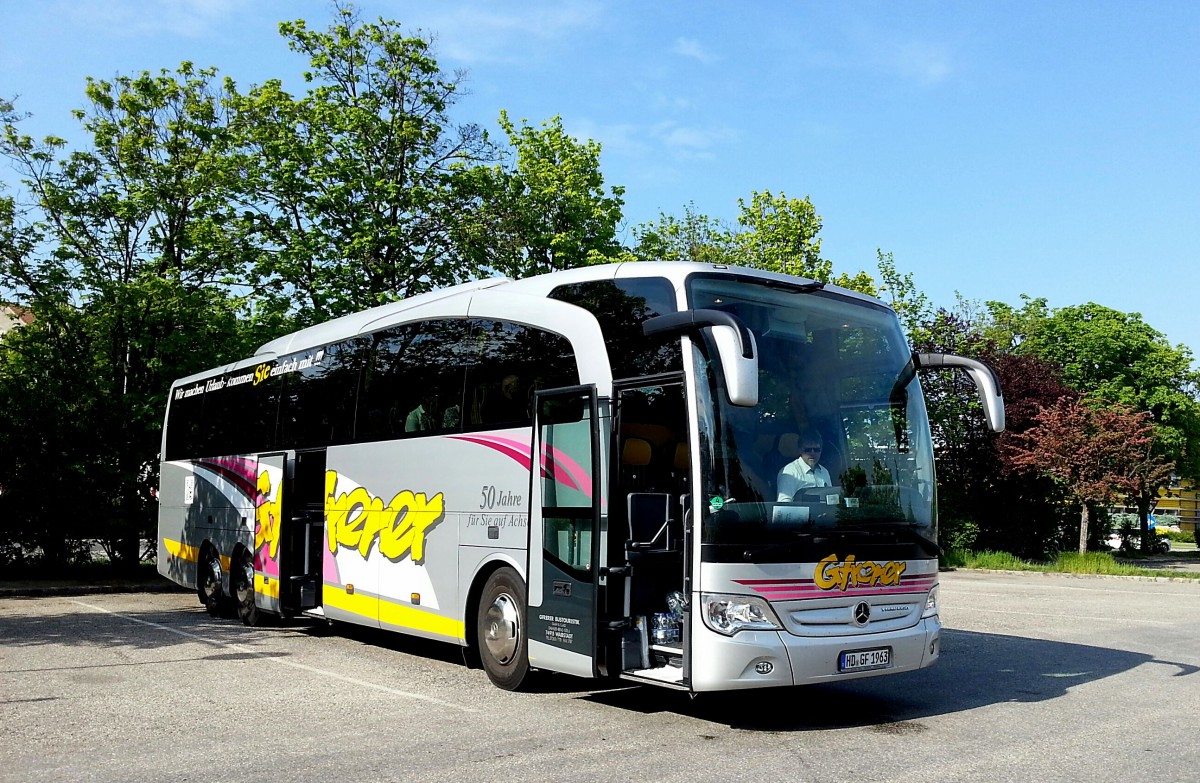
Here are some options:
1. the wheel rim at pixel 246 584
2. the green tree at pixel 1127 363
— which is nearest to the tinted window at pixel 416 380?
the wheel rim at pixel 246 584

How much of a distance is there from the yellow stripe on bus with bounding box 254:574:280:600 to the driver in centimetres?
850

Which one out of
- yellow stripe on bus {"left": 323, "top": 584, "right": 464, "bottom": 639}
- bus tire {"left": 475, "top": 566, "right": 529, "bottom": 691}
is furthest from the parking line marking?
yellow stripe on bus {"left": 323, "top": 584, "right": 464, "bottom": 639}

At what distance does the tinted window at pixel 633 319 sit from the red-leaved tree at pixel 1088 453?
27.1 meters

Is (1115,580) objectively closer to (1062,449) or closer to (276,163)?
(1062,449)

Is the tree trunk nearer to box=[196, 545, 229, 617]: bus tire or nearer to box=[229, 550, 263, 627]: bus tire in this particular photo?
box=[196, 545, 229, 617]: bus tire

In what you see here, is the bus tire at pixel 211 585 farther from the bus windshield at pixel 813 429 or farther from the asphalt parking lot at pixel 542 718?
the bus windshield at pixel 813 429

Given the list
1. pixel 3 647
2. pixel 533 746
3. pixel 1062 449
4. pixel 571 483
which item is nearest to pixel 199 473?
pixel 3 647

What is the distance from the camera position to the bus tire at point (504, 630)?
9867 mm

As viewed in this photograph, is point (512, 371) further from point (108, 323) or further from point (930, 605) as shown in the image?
point (108, 323)

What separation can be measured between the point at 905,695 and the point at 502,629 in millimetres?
3715

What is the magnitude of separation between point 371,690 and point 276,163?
18788 millimetres

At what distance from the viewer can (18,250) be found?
2366 centimetres

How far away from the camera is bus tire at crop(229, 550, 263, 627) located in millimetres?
15578

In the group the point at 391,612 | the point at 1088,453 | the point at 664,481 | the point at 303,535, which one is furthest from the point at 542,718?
the point at 1088,453
